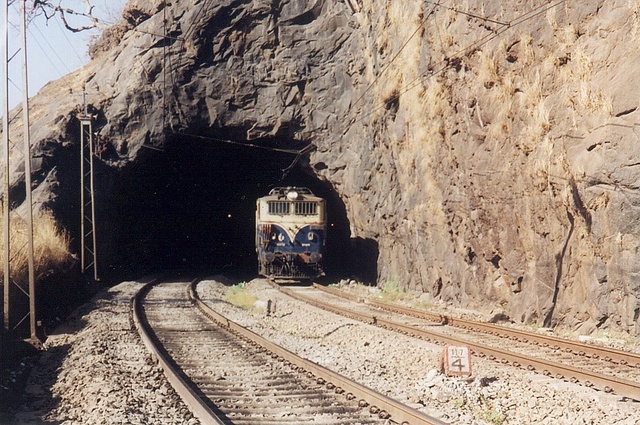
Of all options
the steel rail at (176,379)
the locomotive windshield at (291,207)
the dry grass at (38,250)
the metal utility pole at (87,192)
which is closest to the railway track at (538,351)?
the steel rail at (176,379)

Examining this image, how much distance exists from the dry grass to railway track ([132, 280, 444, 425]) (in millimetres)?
4668

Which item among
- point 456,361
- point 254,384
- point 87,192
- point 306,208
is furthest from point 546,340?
point 87,192

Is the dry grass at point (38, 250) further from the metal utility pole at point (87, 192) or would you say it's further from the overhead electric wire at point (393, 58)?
the overhead electric wire at point (393, 58)

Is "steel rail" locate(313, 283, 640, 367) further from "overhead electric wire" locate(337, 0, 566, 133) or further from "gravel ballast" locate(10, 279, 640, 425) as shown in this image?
"overhead electric wire" locate(337, 0, 566, 133)

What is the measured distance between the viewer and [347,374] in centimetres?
913

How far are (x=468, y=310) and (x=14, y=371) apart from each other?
34.9 ft

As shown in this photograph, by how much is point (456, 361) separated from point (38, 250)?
47.5 ft

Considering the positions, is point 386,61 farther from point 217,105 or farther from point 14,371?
point 14,371

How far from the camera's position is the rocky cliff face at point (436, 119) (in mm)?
12180

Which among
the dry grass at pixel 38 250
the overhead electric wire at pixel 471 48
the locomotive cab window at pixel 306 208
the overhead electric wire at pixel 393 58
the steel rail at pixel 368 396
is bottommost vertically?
the steel rail at pixel 368 396

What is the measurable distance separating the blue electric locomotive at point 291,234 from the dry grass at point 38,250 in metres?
7.80

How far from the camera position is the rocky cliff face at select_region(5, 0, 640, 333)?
12180 millimetres

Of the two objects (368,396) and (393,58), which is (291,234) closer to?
(393,58)

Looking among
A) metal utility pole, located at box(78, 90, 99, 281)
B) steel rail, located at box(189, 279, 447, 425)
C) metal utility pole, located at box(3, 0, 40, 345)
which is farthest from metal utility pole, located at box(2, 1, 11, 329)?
metal utility pole, located at box(78, 90, 99, 281)
